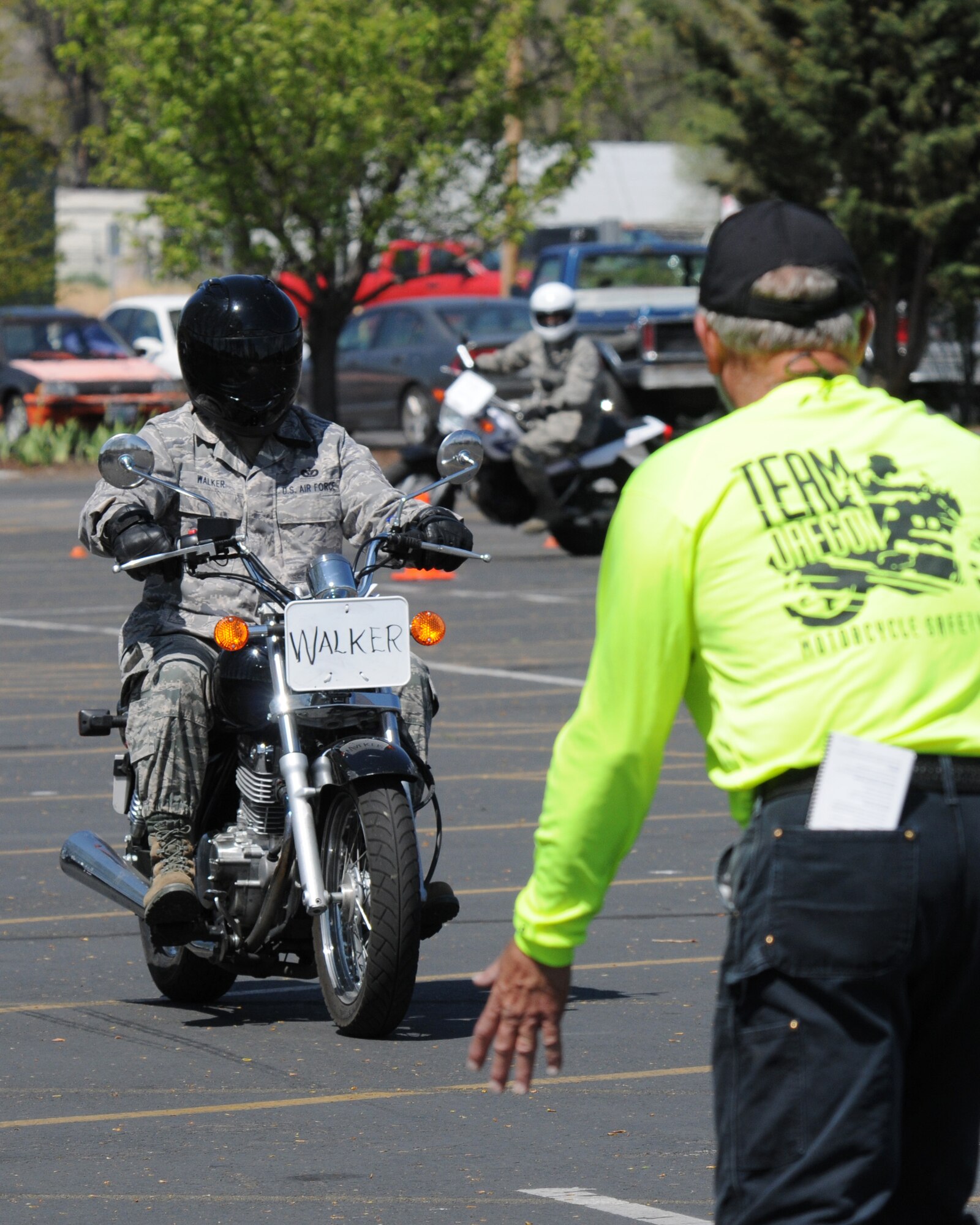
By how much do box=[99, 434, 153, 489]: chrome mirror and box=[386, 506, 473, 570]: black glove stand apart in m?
0.70

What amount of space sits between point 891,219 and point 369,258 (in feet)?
22.2

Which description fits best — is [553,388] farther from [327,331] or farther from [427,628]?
[427,628]

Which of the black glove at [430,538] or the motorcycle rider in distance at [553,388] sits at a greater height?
the black glove at [430,538]

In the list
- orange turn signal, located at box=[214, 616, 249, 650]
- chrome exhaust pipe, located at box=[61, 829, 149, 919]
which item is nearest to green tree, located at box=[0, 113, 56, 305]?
chrome exhaust pipe, located at box=[61, 829, 149, 919]

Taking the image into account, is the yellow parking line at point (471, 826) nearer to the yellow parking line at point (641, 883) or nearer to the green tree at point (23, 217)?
the yellow parking line at point (641, 883)

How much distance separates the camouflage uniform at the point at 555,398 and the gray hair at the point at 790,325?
1537cm

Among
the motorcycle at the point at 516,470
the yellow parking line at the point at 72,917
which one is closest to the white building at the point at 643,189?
the motorcycle at the point at 516,470

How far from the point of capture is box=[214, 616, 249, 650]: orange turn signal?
620 cm

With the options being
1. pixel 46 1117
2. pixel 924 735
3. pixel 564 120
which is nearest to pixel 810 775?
pixel 924 735

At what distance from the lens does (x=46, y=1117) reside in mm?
5418

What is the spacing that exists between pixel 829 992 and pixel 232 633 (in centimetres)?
342

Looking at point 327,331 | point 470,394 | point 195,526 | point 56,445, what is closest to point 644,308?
point 327,331

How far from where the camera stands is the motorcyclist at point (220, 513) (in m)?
6.34

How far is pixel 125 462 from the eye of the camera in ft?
20.0
